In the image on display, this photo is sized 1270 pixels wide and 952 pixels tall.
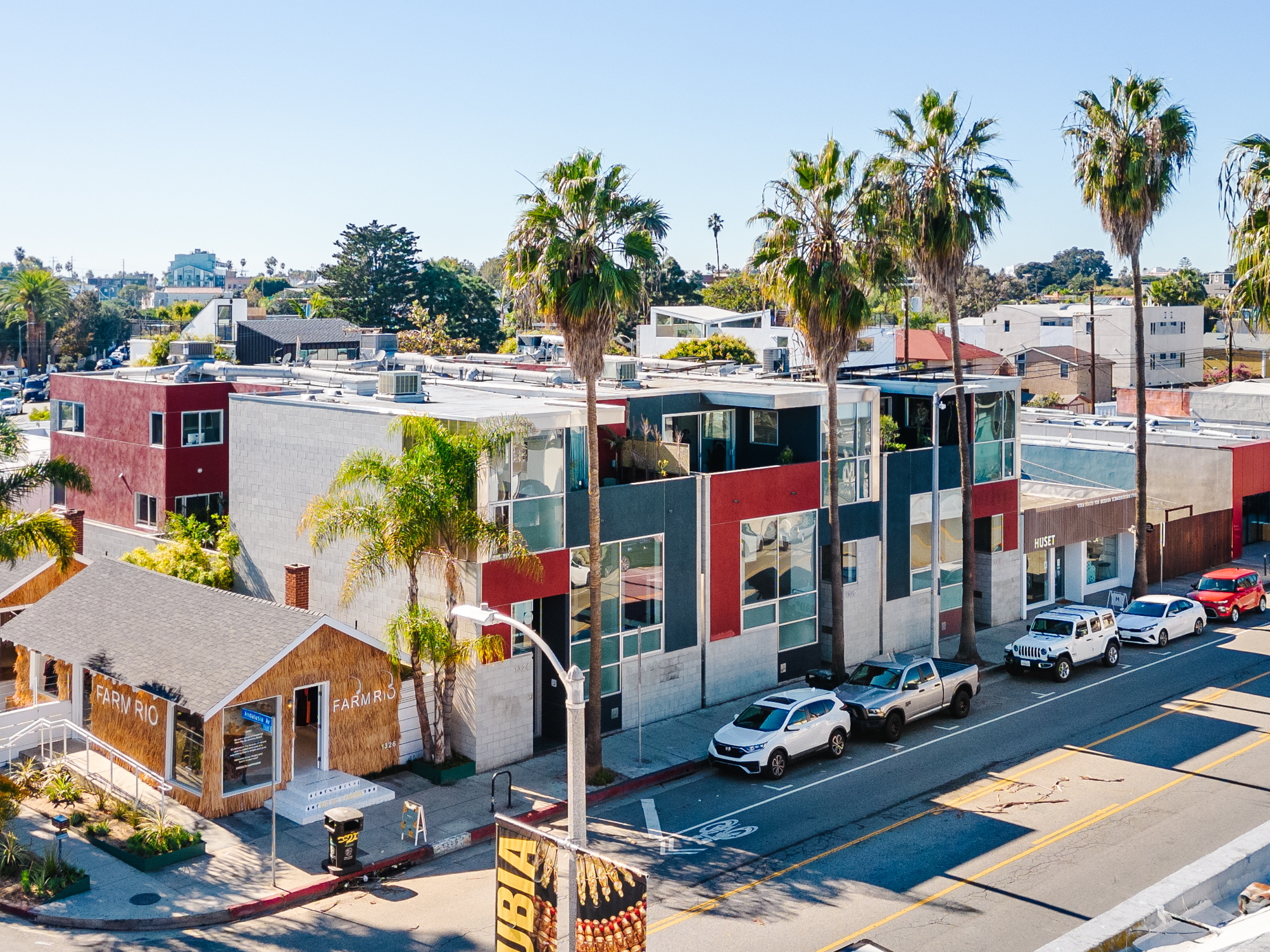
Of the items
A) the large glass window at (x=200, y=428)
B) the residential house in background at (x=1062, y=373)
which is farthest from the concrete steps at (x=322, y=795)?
the residential house in background at (x=1062, y=373)

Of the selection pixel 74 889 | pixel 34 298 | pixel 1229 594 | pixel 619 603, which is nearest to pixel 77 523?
pixel 619 603

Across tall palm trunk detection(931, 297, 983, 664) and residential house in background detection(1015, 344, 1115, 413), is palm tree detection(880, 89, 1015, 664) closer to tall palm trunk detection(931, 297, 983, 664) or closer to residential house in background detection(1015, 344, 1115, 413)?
tall palm trunk detection(931, 297, 983, 664)

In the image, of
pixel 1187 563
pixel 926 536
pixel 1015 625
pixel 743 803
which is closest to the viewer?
pixel 743 803

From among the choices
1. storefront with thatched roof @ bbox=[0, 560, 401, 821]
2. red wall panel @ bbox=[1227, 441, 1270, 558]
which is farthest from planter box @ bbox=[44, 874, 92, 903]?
red wall panel @ bbox=[1227, 441, 1270, 558]

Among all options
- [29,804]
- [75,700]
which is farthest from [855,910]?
[75,700]

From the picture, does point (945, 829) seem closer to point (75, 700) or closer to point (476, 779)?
point (476, 779)

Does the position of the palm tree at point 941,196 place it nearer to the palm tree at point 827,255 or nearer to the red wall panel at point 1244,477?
the palm tree at point 827,255
